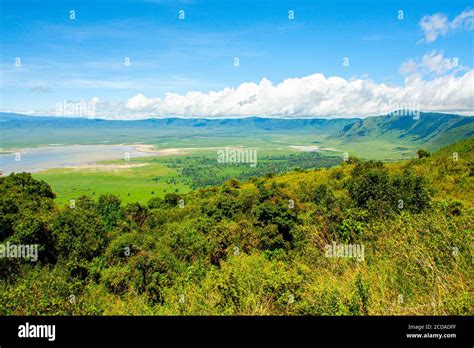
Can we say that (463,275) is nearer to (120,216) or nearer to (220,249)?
(220,249)

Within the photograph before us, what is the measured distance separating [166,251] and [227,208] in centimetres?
959

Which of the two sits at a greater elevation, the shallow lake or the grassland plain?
the shallow lake

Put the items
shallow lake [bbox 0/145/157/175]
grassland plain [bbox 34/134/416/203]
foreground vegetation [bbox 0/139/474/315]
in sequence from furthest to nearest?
grassland plain [bbox 34/134/416/203]
shallow lake [bbox 0/145/157/175]
foreground vegetation [bbox 0/139/474/315]

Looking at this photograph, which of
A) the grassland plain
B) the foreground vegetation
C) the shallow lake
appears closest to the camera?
the foreground vegetation

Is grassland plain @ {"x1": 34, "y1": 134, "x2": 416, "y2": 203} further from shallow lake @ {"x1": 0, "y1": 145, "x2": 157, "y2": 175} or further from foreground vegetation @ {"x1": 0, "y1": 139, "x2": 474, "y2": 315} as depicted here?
foreground vegetation @ {"x1": 0, "y1": 139, "x2": 474, "y2": 315}

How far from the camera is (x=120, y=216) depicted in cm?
2941

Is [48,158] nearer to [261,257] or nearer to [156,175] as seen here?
[156,175]

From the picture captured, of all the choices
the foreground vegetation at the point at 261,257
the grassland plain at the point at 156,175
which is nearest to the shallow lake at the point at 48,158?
the grassland plain at the point at 156,175

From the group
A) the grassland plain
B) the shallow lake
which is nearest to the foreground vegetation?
the shallow lake

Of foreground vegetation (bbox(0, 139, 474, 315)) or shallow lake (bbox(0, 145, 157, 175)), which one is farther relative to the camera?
shallow lake (bbox(0, 145, 157, 175))

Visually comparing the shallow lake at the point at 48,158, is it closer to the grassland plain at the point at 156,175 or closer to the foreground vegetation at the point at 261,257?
the grassland plain at the point at 156,175

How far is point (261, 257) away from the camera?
9734mm

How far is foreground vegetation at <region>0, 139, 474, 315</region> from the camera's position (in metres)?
3.78
